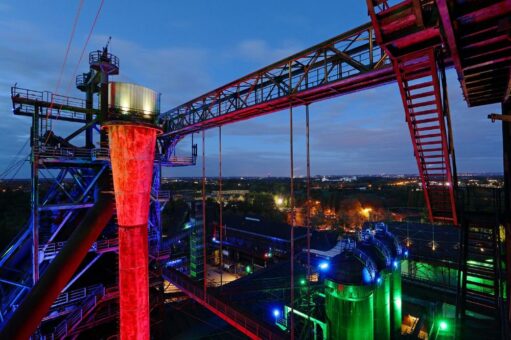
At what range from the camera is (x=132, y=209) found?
522 centimetres

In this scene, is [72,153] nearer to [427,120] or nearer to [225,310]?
[225,310]

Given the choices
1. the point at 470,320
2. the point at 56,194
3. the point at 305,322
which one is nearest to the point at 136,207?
the point at 305,322

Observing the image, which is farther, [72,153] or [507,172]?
[72,153]

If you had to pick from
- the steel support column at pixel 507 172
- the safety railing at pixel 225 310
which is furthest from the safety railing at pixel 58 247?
the steel support column at pixel 507 172

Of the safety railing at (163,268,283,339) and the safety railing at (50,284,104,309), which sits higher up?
the safety railing at (50,284,104,309)

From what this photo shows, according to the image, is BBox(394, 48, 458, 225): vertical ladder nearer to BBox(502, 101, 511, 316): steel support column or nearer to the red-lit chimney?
BBox(502, 101, 511, 316): steel support column

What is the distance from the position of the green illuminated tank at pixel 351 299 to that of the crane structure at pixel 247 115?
9.33 feet

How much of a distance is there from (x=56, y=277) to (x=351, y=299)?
11.3m

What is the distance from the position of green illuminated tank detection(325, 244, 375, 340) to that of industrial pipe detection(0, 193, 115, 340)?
10.3m

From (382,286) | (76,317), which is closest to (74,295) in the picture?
(76,317)

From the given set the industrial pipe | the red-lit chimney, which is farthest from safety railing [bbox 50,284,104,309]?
the red-lit chimney

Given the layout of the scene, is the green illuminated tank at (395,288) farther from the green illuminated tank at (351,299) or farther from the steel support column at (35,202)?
the steel support column at (35,202)

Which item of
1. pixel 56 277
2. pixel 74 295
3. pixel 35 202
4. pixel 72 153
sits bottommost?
pixel 74 295

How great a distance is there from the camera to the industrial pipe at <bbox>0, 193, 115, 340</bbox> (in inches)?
300
